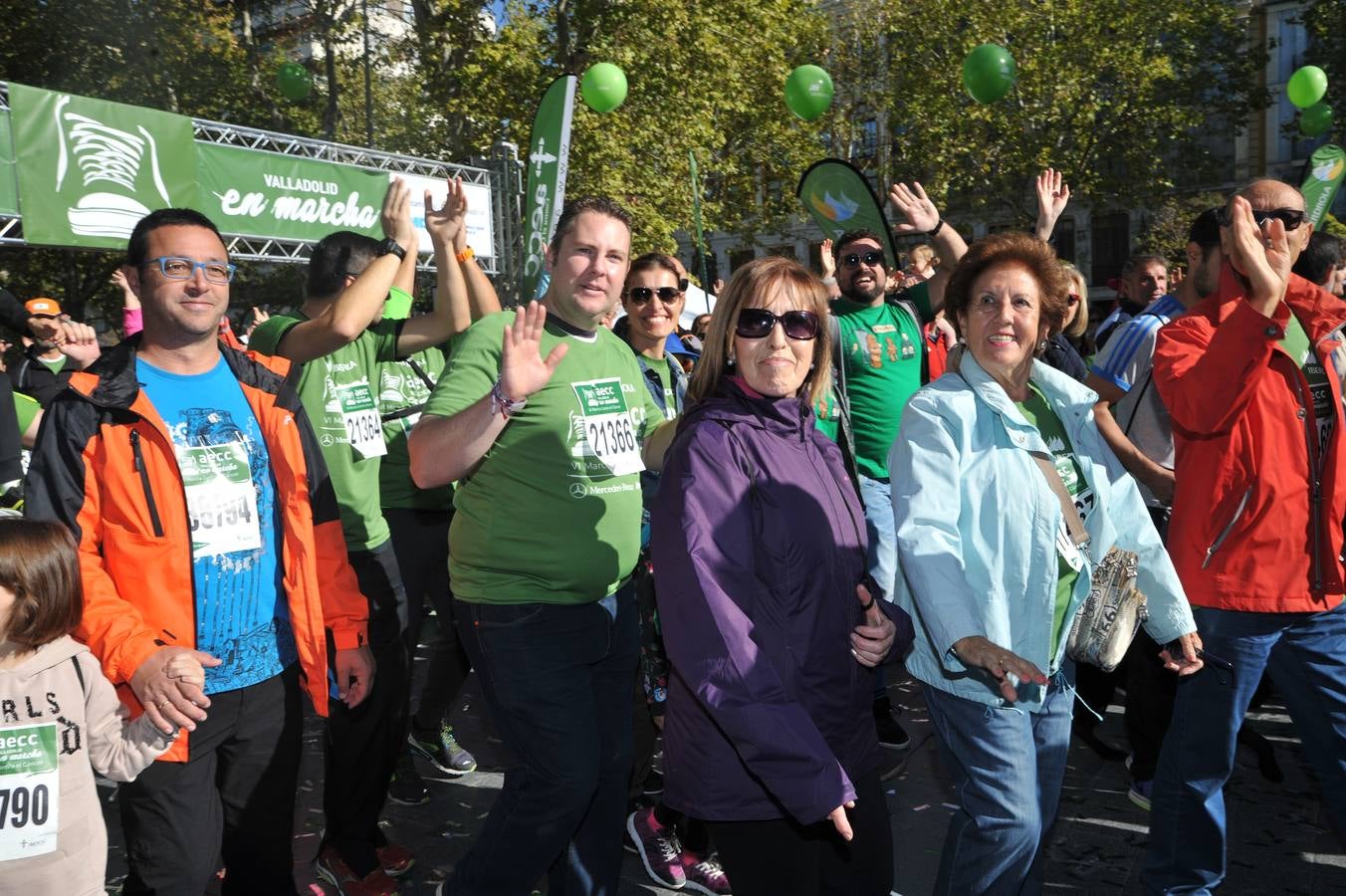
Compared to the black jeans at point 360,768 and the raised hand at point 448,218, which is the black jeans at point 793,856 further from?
the raised hand at point 448,218

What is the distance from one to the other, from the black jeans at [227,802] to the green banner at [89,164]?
318 inches

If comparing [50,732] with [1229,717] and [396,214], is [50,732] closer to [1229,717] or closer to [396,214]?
[396,214]

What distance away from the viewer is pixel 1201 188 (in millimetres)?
38281

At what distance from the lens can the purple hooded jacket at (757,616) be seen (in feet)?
6.79

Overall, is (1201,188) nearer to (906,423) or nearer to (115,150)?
(115,150)

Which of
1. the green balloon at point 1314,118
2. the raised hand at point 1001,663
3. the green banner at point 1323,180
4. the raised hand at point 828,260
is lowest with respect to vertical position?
the raised hand at point 1001,663

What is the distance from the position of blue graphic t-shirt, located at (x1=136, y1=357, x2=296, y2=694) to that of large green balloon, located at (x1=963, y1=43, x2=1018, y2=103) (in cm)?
948

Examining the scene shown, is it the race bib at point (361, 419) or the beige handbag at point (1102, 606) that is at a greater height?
the race bib at point (361, 419)

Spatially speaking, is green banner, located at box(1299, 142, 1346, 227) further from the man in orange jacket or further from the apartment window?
the apartment window

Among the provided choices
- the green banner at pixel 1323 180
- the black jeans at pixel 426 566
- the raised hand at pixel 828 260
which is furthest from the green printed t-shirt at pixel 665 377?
the green banner at pixel 1323 180

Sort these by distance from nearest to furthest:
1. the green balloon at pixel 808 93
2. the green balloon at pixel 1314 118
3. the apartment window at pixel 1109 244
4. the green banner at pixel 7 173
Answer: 1. the green banner at pixel 7 173
2. the green balloon at pixel 808 93
3. the green balloon at pixel 1314 118
4. the apartment window at pixel 1109 244

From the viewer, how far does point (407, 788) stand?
177 inches

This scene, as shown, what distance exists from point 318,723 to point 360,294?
10.2ft

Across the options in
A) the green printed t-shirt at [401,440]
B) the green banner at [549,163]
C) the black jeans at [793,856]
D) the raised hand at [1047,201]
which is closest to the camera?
the black jeans at [793,856]
